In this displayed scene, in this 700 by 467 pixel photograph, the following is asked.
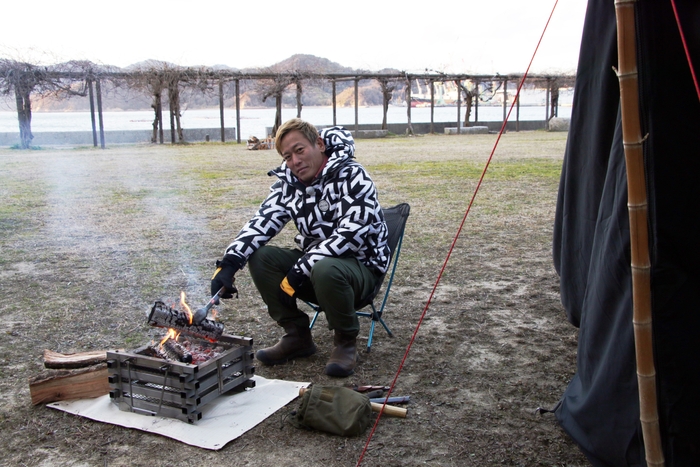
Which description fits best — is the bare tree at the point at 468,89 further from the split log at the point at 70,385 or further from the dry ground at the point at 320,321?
the split log at the point at 70,385

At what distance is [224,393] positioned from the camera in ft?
9.39

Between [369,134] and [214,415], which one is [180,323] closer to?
[214,415]

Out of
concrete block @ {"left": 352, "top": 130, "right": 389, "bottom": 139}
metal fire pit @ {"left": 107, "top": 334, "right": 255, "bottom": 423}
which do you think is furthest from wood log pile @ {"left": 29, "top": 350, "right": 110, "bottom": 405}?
concrete block @ {"left": 352, "top": 130, "right": 389, "bottom": 139}

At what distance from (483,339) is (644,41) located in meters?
2.01

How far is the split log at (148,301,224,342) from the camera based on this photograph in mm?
2648

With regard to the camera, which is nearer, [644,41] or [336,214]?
[644,41]

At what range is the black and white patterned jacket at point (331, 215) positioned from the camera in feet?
10.0

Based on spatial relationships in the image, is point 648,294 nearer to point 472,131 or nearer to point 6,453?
point 6,453

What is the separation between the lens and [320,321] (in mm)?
3904

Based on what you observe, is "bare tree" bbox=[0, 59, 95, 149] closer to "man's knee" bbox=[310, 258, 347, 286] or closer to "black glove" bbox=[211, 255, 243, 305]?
"black glove" bbox=[211, 255, 243, 305]

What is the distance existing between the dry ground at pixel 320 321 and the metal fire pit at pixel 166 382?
0.15m

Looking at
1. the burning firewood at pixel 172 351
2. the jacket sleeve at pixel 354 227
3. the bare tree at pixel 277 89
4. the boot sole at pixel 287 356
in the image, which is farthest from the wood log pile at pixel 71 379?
the bare tree at pixel 277 89

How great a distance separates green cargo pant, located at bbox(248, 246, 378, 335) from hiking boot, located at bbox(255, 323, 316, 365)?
4 centimetres

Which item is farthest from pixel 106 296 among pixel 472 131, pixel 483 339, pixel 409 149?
pixel 472 131
